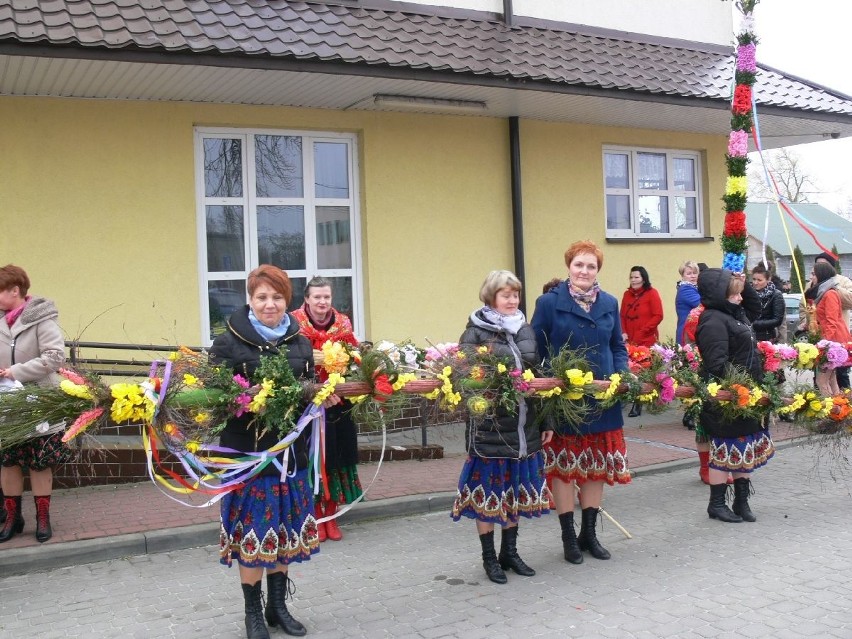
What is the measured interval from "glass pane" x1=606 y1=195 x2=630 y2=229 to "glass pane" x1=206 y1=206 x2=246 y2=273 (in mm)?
5123

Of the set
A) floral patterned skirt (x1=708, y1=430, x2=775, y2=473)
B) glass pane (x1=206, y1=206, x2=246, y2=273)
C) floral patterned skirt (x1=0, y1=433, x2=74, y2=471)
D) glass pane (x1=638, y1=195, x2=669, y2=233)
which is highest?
glass pane (x1=638, y1=195, x2=669, y2=233)

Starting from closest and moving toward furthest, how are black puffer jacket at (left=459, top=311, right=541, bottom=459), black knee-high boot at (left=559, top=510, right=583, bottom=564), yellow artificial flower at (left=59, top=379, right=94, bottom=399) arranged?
1. yellow artificial flower at (left=59, top=379, right=94, bottom=399)
2. black puffer jacket at (left=459, top=311, right=541, bottom=459)
3. black knee-high boot at (left=559, top=510, right=583, bottom=564)

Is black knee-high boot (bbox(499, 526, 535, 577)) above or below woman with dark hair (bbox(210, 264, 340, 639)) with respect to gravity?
below

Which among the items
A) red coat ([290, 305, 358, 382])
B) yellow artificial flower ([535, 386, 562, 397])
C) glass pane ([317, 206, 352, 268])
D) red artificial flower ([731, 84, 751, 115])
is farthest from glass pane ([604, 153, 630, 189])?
yellow artificial flower ([535, 386, 562, 397])

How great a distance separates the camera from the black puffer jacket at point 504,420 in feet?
17.2

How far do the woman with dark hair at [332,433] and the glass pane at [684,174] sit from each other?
24.8 feet

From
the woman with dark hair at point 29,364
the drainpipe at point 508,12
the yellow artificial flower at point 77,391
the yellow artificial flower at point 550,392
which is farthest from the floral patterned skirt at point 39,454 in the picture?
the drainpipe at point 508,12

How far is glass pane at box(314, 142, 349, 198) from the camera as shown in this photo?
9.80 meters

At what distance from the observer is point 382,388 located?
15.7 ft

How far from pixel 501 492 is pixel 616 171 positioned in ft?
25.1

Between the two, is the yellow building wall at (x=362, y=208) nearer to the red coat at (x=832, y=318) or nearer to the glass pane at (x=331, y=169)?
the glass pane at (x=331, y=169)

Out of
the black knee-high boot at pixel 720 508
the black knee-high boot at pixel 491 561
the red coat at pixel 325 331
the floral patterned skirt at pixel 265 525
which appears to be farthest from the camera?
the black knee-high boot at pixel 720 508

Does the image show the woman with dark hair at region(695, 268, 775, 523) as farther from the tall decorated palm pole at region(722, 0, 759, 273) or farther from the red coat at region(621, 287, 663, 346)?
the red coat at region(621, 287, 663, 346)

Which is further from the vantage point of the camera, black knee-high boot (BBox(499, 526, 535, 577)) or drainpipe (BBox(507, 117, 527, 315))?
drainpipe (BBox(507, 117, 527, 315))
